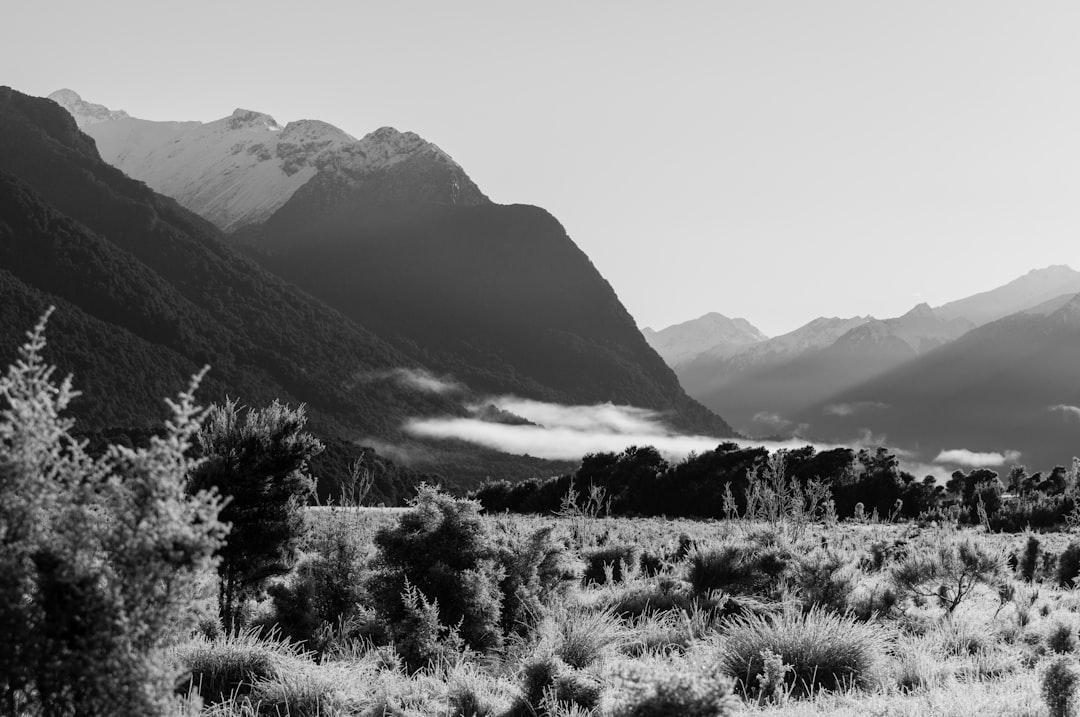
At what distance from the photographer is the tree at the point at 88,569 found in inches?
140

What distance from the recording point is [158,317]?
121 meters

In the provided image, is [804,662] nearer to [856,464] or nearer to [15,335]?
[856,464]

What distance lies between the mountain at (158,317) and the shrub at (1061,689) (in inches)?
3456

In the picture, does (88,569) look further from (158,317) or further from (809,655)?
(158,317)

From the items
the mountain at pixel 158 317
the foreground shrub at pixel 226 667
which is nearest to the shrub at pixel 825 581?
the foreground shrub at pixel 226 667

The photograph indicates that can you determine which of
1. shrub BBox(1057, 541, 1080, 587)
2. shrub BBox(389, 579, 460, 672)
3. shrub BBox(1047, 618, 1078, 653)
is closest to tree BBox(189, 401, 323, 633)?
shrub BBox(389, 579, 460, 672)

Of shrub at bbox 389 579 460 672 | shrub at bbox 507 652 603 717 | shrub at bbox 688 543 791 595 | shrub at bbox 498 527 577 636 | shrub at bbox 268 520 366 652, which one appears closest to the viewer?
shrub at bbox 507 652 603 717

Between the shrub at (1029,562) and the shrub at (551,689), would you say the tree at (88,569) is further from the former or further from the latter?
the shrub at (1029,562)

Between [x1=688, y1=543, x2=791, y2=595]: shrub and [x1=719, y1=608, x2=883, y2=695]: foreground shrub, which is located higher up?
[x1=719, y1=608, x2=883, y2=695]: foreground shrub

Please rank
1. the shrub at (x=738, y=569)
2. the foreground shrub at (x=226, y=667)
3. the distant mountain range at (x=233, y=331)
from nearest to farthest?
the foreground shrub at (x=226, y=667), the shrub at (x=738, y=569), the distant mountain range at (x=233, y=331)

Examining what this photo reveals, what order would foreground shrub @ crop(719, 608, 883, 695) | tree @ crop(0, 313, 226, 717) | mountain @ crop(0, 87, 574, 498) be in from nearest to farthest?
tree @ crop(0, 313, 226, 717) → foreground shrub @ crop(719, 608, 883, 695) → mountain @ crop(0, 87, 574, 498)

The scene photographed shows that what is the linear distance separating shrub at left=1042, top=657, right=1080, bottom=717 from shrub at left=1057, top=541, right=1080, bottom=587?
1639 cm

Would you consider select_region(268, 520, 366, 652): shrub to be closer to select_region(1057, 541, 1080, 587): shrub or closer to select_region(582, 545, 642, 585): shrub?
select_region(582, 545, 642, 585): shrub

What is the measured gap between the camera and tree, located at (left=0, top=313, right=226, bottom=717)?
355cm
